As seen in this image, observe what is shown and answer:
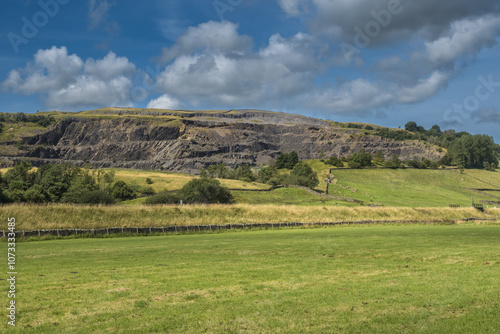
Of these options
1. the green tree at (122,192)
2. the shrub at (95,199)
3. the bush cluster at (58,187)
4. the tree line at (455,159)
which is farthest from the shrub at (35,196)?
the tree line at (455,159)

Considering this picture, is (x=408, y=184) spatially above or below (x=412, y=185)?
above

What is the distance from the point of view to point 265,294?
1092 centimetres

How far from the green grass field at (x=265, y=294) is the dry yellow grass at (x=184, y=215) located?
21202mm

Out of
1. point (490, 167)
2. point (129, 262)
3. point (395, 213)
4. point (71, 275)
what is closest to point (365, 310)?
point (71, 275)

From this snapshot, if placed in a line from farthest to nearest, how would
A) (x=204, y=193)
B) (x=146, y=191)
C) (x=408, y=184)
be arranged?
1. (x=408, y=184)
2. (x=146, y=191)
3. (x=204, y=193)

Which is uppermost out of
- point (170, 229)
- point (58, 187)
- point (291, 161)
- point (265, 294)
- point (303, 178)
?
point (291, 161)

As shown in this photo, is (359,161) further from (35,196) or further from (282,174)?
(35,196)

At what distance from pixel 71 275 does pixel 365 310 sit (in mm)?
9922

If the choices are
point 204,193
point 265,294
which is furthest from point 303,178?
point 265,294

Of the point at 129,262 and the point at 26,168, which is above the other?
the point at 26,168

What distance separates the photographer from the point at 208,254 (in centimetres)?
1992

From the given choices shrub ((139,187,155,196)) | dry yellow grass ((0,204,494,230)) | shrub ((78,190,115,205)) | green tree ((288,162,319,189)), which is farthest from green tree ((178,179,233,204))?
dry yellow grass ((0,204,494,230))

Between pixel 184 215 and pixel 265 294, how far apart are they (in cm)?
3516

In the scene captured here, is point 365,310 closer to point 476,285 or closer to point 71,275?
point 476,285
